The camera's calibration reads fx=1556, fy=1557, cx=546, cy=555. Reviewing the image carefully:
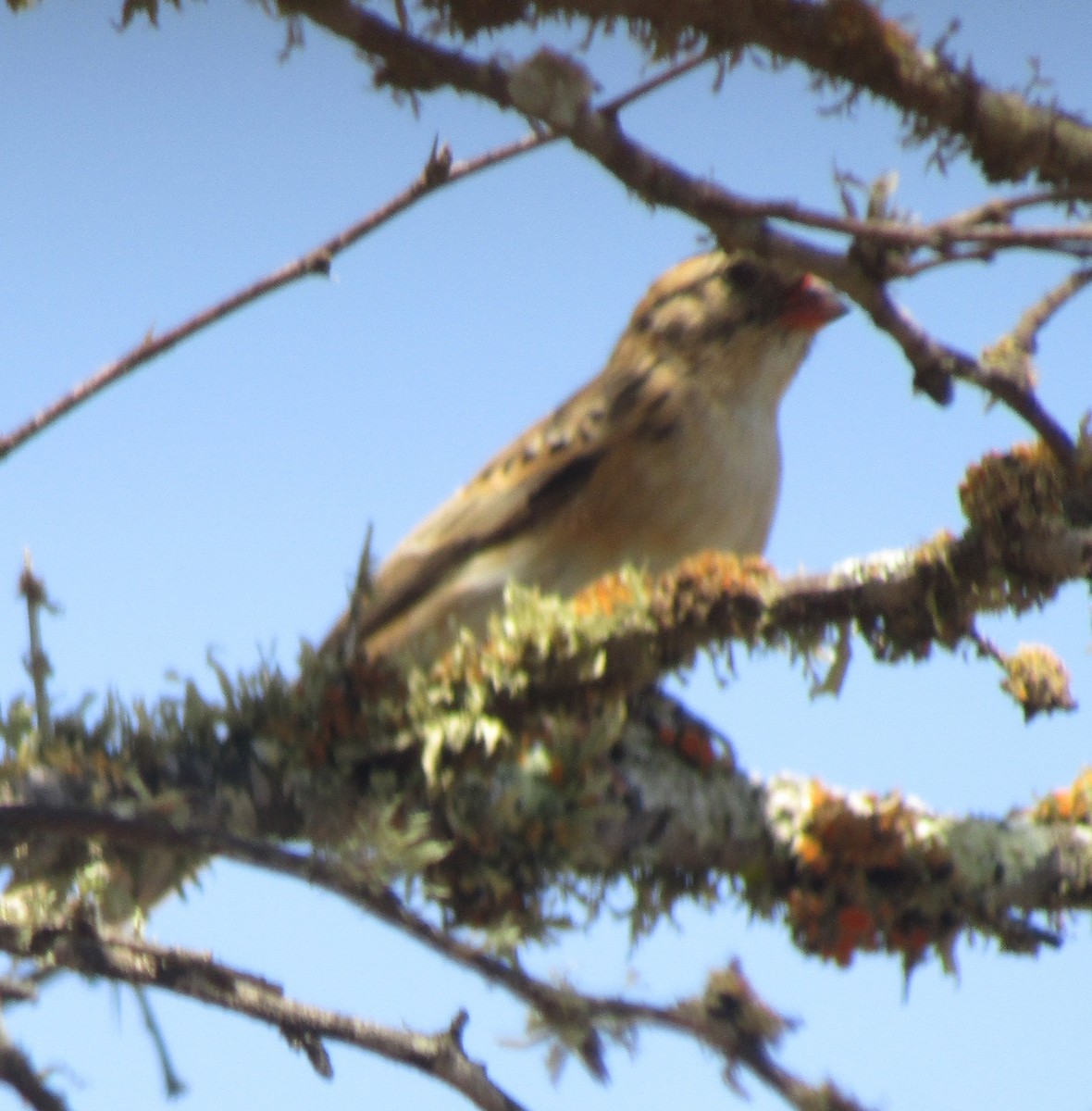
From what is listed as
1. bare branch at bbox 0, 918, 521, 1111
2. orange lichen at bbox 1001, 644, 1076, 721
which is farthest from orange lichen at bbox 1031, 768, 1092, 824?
bare branch at bbox 0, 918, 521, 1111

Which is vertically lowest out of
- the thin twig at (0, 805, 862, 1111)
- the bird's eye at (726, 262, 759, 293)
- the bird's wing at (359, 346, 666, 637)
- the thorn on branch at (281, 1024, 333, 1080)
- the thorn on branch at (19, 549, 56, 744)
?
the thorn on branch at (281, 1024, 333, 1080)

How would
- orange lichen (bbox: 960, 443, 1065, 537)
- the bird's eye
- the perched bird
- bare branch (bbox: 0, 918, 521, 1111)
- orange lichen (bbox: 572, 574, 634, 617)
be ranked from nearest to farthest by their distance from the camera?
bare branch (bbox: 0, 918, 521, 1111)
orange lichen (bbox: 960, 443, 1065, 537)
orange lichen (bbox: 572, 574, 634, 617)
the perched bird
the bird's eye

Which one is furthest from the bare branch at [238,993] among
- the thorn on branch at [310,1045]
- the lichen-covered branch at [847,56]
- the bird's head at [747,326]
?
the bird's head at [747,326]

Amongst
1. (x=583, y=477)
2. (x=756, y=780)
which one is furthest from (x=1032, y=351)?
(x=583, y=477)

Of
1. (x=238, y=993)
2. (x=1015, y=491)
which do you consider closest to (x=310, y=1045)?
(x=238, y=993)

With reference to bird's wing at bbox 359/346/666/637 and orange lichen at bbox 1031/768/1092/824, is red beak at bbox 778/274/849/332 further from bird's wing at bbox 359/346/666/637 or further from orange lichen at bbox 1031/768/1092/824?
orange lichen at bbox 1031/768/1092/824

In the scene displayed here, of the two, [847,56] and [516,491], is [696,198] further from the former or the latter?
[516,491]
